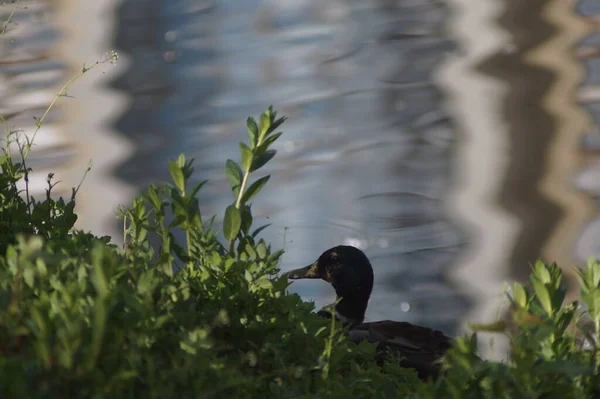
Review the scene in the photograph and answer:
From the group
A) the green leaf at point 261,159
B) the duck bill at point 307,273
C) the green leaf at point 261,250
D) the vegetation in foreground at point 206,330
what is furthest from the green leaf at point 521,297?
the duck bill at point 307,273

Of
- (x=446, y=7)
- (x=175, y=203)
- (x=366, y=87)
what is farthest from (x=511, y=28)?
(x=175, y=203)

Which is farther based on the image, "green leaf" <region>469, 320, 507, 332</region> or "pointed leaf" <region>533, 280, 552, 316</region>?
"pointed leaf" <region>533, 280, 552, 316</region>

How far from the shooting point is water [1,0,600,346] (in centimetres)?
732

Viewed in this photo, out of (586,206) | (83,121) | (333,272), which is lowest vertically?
(586,206)

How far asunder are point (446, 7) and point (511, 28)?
1936mm

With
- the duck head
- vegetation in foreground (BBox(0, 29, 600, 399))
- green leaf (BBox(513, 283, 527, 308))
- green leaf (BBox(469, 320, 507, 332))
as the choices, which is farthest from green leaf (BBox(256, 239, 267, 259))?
the duck head

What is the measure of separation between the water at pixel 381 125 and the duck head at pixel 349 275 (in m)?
0.51

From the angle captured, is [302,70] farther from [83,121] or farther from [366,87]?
[83,121]

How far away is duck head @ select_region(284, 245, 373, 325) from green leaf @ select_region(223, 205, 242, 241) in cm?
324

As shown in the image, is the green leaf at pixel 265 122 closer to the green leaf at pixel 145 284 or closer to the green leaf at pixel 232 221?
the green leaf at pixel 232 221

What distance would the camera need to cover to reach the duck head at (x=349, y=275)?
17.9 ft

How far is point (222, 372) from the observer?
1.47 meters

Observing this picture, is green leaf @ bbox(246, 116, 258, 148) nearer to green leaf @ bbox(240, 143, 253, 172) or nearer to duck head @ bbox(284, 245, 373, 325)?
green leaf @ bbox(240, 143, 253, 172)

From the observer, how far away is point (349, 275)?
5.47 meters
